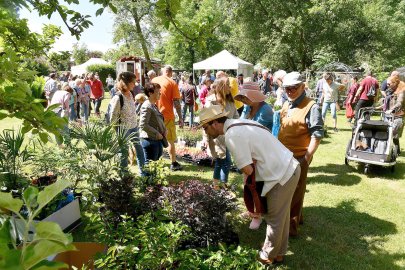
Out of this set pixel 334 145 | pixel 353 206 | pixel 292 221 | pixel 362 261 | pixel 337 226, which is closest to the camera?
pixel 362 261

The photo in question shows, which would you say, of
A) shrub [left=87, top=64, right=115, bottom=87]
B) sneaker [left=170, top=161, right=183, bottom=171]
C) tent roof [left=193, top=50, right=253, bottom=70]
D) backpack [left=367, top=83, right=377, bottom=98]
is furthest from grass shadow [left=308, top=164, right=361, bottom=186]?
shrub [left=87, top=64, right=115, bottom=87]

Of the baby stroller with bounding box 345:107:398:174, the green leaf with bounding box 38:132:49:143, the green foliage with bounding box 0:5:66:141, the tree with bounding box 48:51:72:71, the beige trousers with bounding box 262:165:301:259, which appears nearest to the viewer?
the green foliage with bounding box 0:5:66:141

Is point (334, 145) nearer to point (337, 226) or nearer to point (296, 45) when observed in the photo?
point (337, 226)

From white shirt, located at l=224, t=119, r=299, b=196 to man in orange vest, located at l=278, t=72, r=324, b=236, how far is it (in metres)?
0.67

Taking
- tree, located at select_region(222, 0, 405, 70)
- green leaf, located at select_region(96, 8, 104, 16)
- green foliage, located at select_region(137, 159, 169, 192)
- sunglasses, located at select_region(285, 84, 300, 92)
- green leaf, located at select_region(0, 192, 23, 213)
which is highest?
tree, located at select_region(222, 0, 405, 70)

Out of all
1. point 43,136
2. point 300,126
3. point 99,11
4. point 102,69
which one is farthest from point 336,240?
point 102,69

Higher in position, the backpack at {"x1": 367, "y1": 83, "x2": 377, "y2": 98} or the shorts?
the backpack at {"x1": 367, "y1": 83, "x2": 377, "y2": 98}

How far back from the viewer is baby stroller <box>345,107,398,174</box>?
6.17 metres

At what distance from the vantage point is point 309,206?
16.2 ft

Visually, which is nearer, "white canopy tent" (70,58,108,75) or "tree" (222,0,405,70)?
"tree" (222,0,405,70)

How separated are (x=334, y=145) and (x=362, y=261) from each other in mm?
5676

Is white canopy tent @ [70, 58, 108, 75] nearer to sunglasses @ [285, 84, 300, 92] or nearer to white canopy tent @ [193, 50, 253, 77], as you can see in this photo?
white canopy tent @ [193, 50, 253, 77]

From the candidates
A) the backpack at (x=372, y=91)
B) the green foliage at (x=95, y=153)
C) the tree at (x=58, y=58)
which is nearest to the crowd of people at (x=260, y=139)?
the green foliage at (x=95, y=153)

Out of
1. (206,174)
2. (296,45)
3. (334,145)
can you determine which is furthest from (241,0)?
(206,174)
